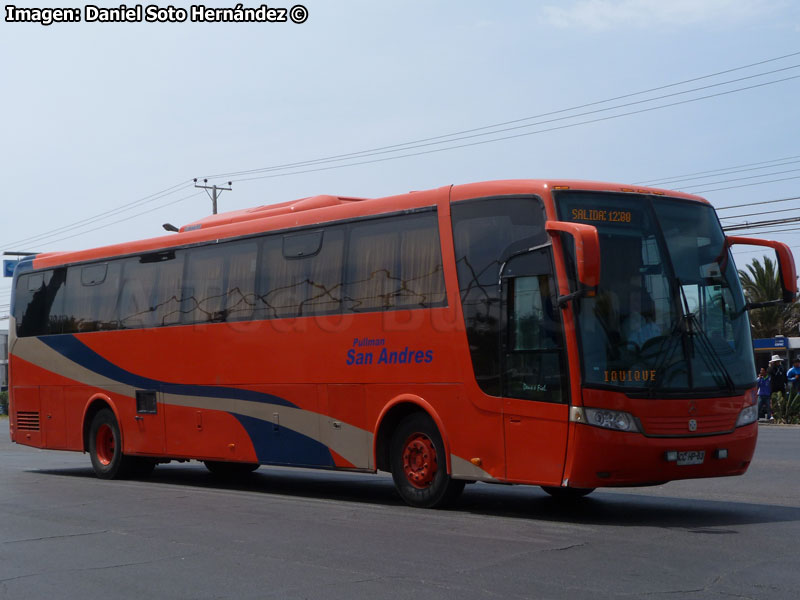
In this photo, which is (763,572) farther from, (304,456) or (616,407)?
(304,456)

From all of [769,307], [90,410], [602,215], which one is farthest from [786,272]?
[769,307]

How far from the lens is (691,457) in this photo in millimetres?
10523

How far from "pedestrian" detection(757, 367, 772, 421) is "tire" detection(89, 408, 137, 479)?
16.3m

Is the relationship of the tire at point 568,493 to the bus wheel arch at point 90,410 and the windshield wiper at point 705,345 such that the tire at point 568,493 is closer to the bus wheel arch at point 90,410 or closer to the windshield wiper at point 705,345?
the windshield wiper at point 705,345

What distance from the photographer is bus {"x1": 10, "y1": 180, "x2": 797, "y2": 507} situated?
10.5m

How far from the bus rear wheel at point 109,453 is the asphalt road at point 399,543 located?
7.97ft

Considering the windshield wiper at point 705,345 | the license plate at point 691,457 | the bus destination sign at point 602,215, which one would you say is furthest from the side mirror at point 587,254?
the license plate at point 691,457

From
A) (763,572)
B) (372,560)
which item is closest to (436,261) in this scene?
(372,560)

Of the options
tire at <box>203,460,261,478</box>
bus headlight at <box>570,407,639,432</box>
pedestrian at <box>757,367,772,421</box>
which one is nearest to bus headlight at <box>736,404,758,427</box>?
bus headlight at <box>570,407,639,432</box>

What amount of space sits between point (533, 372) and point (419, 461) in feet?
6.52

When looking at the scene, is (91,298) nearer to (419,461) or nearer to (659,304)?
(419,461)

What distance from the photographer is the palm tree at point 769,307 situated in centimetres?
4165

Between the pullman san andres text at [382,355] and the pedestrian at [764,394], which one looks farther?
the pedestrian at [764,394]

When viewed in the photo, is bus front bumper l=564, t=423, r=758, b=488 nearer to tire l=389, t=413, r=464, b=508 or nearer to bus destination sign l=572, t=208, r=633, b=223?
tire l=389, t=413, r=464, b=508
